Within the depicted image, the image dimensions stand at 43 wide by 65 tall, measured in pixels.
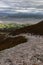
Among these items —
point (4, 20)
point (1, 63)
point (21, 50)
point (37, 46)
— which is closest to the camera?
point (1, 63)

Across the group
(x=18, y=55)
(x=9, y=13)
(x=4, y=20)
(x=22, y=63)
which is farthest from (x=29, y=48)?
(x=9, y=13)

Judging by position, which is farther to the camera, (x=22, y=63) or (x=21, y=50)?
(x=21, y=50)

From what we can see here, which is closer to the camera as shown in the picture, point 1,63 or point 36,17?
point 1,63

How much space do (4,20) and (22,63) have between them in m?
22.7

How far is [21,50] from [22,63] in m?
1.59

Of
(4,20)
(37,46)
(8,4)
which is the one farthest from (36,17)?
(37,46)

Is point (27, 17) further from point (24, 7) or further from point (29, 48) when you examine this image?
point (29, 48)

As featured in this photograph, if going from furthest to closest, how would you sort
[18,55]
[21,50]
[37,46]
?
[37,46] → [21,50] → [18,55]

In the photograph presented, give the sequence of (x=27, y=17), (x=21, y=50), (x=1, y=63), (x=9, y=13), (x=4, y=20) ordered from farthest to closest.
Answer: (x=9, y=13), (x=27, y=17), (x=4, y=20), (x=21, y=50), (x=1, y=63)

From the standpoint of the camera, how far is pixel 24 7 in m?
37.9

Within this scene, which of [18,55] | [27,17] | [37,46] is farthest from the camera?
[27,17]

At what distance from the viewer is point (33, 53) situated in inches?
Result: 340

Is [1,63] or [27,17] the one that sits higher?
[1,63]

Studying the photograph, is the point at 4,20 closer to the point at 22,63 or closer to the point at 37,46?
the point at 37,46
